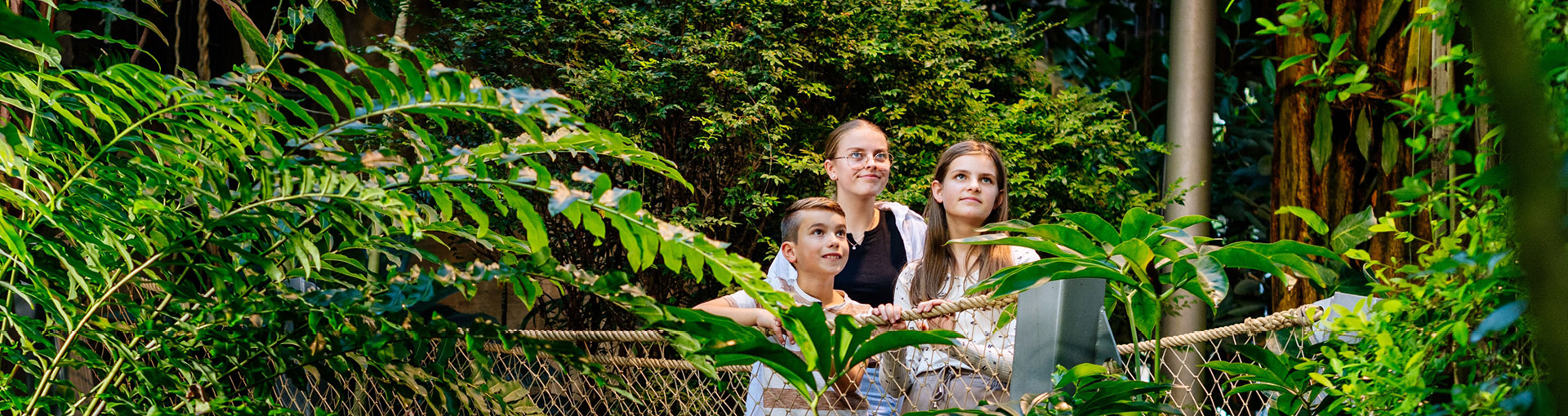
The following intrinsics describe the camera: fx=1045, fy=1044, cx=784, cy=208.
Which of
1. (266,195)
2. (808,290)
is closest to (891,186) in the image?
(808,290)

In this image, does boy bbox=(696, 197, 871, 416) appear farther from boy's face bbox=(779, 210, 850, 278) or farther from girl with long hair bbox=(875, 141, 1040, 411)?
girl with long hair bbox=(875, 141, 1040, 411)

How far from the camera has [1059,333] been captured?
106cm

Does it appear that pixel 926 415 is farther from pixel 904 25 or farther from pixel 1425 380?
pixel 904 25

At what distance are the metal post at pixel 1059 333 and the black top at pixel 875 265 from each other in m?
1.07

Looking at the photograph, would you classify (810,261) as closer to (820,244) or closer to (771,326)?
(820,244)

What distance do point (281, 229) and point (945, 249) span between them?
1.27 metres

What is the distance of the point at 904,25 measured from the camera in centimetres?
311

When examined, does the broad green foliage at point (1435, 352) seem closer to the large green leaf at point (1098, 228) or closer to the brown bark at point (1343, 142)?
the large green leaf at point (1098, 228)

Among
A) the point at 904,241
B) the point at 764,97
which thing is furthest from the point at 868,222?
the point at 764,97

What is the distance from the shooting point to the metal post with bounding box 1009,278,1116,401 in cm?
106

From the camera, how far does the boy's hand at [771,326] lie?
1469 mm

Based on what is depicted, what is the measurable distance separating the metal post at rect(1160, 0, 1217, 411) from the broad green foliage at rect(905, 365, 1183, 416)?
2433 millimetres

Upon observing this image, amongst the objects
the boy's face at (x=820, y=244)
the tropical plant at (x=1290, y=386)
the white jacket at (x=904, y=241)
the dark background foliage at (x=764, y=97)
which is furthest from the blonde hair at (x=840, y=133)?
the tropical plant at (x=1290, y=386)

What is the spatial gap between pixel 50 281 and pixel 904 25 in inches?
97.0
